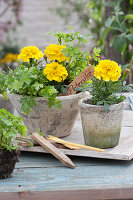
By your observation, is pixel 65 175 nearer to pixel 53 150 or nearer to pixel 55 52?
pixel 53 150

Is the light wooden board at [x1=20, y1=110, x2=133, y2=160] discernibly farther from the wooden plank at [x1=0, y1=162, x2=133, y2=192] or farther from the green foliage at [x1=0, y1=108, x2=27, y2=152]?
the green foliage at [x1=0, y1=108, x2=27, y2=152]

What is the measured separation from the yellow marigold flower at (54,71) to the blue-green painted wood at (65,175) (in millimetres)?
257

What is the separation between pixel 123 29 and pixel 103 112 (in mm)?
1761

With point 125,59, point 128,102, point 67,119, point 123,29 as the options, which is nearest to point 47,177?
point 67,119

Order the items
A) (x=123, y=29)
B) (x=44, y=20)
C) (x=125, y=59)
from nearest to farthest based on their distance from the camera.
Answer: (x=123, y=29), (x=125, y=59), (x=44, y=20)

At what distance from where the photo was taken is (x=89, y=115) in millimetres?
1130

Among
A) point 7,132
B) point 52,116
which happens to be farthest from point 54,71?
point 7,132

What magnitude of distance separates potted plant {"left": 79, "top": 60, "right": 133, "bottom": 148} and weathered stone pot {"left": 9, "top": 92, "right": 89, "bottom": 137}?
63mm

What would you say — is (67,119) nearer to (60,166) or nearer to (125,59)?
(60,166)

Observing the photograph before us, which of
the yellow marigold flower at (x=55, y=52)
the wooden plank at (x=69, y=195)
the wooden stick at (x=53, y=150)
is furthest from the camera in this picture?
the yellow marigold flower at (x=55, y=52)

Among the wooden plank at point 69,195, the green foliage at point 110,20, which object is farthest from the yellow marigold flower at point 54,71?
the green foliage at point 110,20

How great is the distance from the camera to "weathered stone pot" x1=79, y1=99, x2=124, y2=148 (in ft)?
3.66

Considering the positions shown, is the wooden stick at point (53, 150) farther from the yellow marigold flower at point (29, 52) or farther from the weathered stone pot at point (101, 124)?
the yellow marigold flower at point (29, 52)

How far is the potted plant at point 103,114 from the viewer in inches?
43.9
